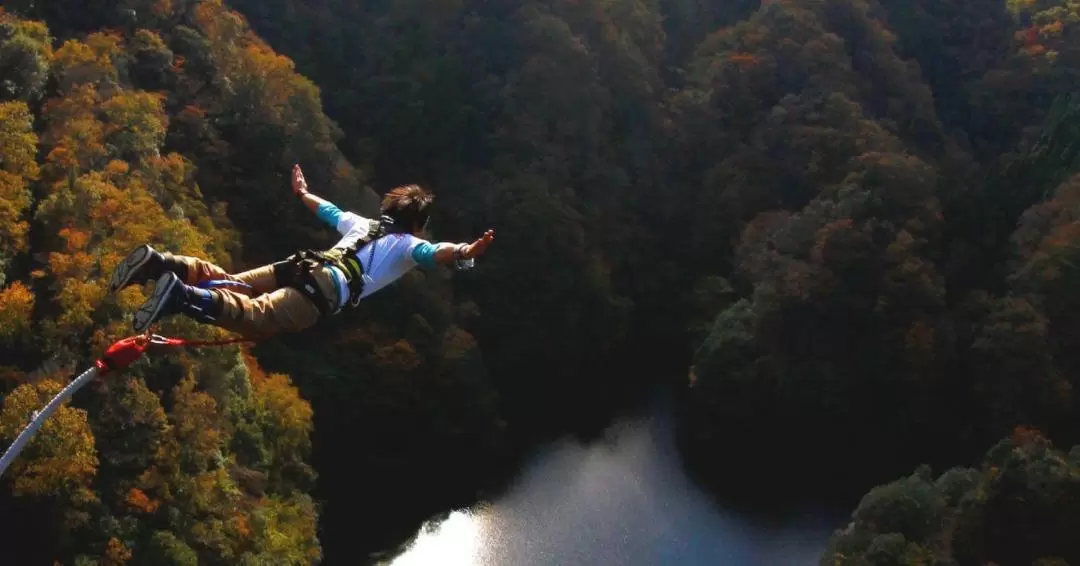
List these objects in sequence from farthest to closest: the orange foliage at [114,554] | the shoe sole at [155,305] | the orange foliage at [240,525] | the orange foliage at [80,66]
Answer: the orange foliage at [80,66], the orange foliage at [240,525], the orange foliage at [114,554], the shoe sole at [155,305]

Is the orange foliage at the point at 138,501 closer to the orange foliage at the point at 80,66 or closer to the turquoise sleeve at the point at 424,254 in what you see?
the orange foliage at the point at 80,66

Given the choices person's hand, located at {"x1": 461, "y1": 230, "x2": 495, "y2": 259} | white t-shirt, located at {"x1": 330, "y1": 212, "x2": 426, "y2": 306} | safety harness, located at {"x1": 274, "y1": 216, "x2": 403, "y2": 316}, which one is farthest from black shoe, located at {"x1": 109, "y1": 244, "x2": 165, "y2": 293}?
person's hand, located at {"x1": 461, "y1": 230, "x2": 495, "y2": 259}

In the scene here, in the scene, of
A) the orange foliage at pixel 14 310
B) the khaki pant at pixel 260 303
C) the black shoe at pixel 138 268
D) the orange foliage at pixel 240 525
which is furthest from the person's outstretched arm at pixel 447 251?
the orange foliage at pixel 240 525

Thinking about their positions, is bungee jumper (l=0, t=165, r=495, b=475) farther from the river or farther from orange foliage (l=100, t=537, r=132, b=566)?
the river

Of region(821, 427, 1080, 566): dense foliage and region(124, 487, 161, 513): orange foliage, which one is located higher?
region(821, 427, 1080, 566): dense foliage

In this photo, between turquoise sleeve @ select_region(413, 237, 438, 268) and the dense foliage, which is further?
the dense foliage

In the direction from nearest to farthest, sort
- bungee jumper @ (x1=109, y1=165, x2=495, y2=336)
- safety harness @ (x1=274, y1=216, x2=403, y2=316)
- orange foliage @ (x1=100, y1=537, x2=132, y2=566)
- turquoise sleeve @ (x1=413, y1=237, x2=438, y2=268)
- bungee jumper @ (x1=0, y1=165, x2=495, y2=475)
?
bungee jumper @ (x1=0, y1=165, x2=495, y2=475)
bungee jumper @ (x1=109, y1=165, x2=495, y2=336)
safety harness @ (x1=274, y1=216, x2=403, y2=316)
turquoise sleeve @ (x1=413, y1=237, x2=438, y2=268)
orange foliage @ (x1=100, y1=537, x2=132, y2=566)

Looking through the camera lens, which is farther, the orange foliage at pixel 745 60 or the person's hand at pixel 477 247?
the orange foliage at pixel 745 60

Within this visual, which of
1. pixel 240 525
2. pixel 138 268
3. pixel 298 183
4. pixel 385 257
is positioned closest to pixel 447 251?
pixel 385 257
